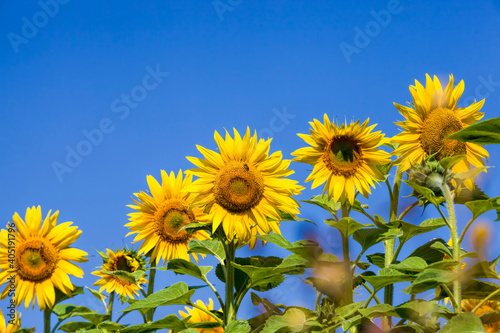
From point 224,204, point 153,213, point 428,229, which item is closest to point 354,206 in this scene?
point 428,229

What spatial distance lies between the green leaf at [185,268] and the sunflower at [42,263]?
95 centimetres

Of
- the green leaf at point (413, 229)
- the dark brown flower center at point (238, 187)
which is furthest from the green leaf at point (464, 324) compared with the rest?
the dark brown flower center at point (238, 187)

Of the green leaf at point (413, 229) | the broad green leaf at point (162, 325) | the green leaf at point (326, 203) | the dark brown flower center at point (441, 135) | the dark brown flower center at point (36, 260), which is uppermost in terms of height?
the dark brown flower center at point (441, 135)

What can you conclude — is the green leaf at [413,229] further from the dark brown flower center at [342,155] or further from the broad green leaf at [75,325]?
the broad green leaf at [75,325]

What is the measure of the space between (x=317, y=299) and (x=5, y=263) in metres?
1.92

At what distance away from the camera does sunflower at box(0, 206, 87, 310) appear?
321cm

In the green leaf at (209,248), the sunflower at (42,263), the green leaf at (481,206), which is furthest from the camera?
the sunflower at (42,263)

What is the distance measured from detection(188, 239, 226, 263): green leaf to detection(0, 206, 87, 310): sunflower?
0.97m

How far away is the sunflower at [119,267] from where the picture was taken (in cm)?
361

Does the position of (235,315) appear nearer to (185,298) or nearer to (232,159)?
(185,298)

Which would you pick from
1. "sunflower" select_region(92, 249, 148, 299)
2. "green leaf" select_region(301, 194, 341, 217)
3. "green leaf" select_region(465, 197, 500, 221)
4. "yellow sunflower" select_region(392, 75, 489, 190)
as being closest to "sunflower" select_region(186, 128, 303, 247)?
"green leaf" select_region(301, 194, 341, 217)

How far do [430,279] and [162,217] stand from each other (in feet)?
6.47

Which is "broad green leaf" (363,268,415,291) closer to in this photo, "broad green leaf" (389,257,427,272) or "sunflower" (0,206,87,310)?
"broad green leaf" (389,257,427,272)

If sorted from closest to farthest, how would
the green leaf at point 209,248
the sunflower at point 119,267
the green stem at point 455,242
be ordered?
the green stem at point 455,242
the green leaf at point 209,248
the sunflower at point 119,267
